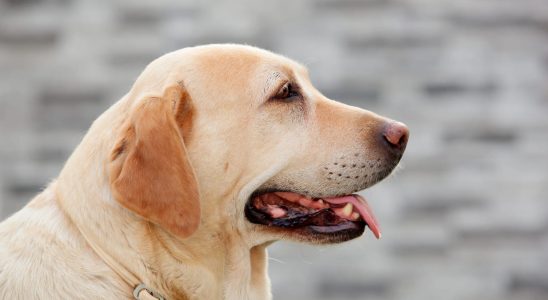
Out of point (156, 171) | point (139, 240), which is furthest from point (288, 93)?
point (139, 240)

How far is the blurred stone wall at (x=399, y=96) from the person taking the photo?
20.6 feet

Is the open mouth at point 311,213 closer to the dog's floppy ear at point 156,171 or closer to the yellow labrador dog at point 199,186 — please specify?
the yellow labrador dog at point 199,186

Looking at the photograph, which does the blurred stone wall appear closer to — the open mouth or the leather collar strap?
the open mouth

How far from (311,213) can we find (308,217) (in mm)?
20

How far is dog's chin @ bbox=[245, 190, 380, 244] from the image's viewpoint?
9.68 feet

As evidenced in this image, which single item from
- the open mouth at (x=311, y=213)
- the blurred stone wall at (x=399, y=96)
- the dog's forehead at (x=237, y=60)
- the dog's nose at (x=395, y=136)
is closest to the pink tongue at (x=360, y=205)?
the open mouth at (x=311, y=213)

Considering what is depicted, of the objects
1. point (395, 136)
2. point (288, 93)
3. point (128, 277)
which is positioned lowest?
point (128, 277)

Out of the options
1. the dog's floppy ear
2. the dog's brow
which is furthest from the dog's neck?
the dog's brow

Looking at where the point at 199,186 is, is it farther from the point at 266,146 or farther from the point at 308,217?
the point at 308,217

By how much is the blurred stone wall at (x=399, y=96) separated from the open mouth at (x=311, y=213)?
126 inches

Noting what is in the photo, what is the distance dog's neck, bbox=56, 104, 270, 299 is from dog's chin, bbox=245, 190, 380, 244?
0.44 feet

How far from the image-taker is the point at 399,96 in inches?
251

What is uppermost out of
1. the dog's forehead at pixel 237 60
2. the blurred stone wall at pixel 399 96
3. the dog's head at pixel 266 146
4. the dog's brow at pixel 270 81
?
the dog's forehead at pixel 237 60

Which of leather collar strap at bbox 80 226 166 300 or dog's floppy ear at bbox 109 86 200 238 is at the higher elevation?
dog's floppy ear at bbox 109 86 200 238
